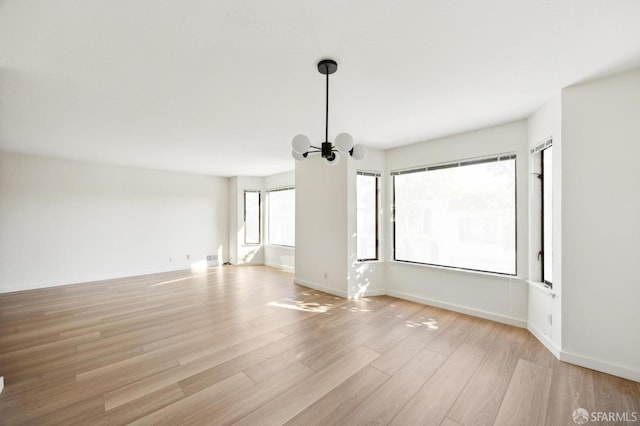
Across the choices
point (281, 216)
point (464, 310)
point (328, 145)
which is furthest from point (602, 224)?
point (281, 216)

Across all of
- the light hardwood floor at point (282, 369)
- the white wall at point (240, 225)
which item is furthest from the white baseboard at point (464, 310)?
the white wall at point (240, 225)

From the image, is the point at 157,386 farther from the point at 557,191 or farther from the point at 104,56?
the point at 557,191

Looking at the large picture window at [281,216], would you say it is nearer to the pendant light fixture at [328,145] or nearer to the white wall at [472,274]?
the white wall at [472,274]

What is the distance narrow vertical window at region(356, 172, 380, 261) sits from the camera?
15.1 feet

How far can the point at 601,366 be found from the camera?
2301 mm

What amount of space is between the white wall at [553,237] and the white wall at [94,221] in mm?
7296

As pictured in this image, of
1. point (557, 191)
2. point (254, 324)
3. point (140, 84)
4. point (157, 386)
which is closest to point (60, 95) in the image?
point (140, 84)

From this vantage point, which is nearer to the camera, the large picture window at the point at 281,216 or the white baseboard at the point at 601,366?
the white baseboard at the point at 601,366

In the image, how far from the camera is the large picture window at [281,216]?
7039 mm

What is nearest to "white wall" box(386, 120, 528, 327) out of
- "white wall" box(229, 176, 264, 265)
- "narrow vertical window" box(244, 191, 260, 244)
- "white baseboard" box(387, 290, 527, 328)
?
"white baseboard" box(387, 290, 527, 328)

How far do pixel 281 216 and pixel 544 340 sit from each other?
19.6 ft

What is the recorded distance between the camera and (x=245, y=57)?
1982 mm

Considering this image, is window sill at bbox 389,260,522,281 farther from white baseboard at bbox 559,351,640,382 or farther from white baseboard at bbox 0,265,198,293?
white baseboard at bbox 0,265,198,293

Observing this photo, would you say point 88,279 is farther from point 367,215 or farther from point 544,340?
point 544,340
